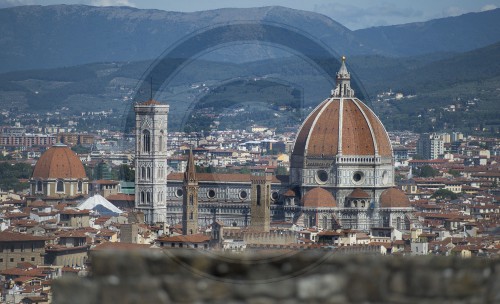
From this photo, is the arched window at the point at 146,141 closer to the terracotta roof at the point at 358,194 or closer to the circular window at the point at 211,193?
the circular window at the point at 211,193

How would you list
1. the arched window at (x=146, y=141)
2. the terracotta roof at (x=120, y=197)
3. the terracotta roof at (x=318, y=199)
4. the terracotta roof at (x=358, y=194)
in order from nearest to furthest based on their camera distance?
the terracotta roof at (x=318, y=199) → the terracotta roof at (x=358, y=194) → the arched window at (x=146, y=141) → the terracotta roof at (x=120, y=197)

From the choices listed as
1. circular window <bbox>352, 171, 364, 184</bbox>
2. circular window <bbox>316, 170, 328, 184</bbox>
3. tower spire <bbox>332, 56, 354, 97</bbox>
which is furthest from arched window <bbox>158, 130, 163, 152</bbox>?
circular window <bbox>352, 171, 364, 184</bbox>

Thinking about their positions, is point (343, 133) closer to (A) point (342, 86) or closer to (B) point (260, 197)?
(A) point (342, 86)

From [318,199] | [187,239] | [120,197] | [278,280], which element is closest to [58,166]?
[120,197]

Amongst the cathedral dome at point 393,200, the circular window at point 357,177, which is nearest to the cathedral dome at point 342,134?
the circular window at point 357,177

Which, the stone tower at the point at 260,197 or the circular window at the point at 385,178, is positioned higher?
the circular window at the point at 385,178

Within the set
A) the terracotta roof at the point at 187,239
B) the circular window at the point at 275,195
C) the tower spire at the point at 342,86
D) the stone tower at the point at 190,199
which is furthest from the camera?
the tower spire at the point at 342,86

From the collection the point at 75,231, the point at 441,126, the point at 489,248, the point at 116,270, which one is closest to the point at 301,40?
the point at 489,248
